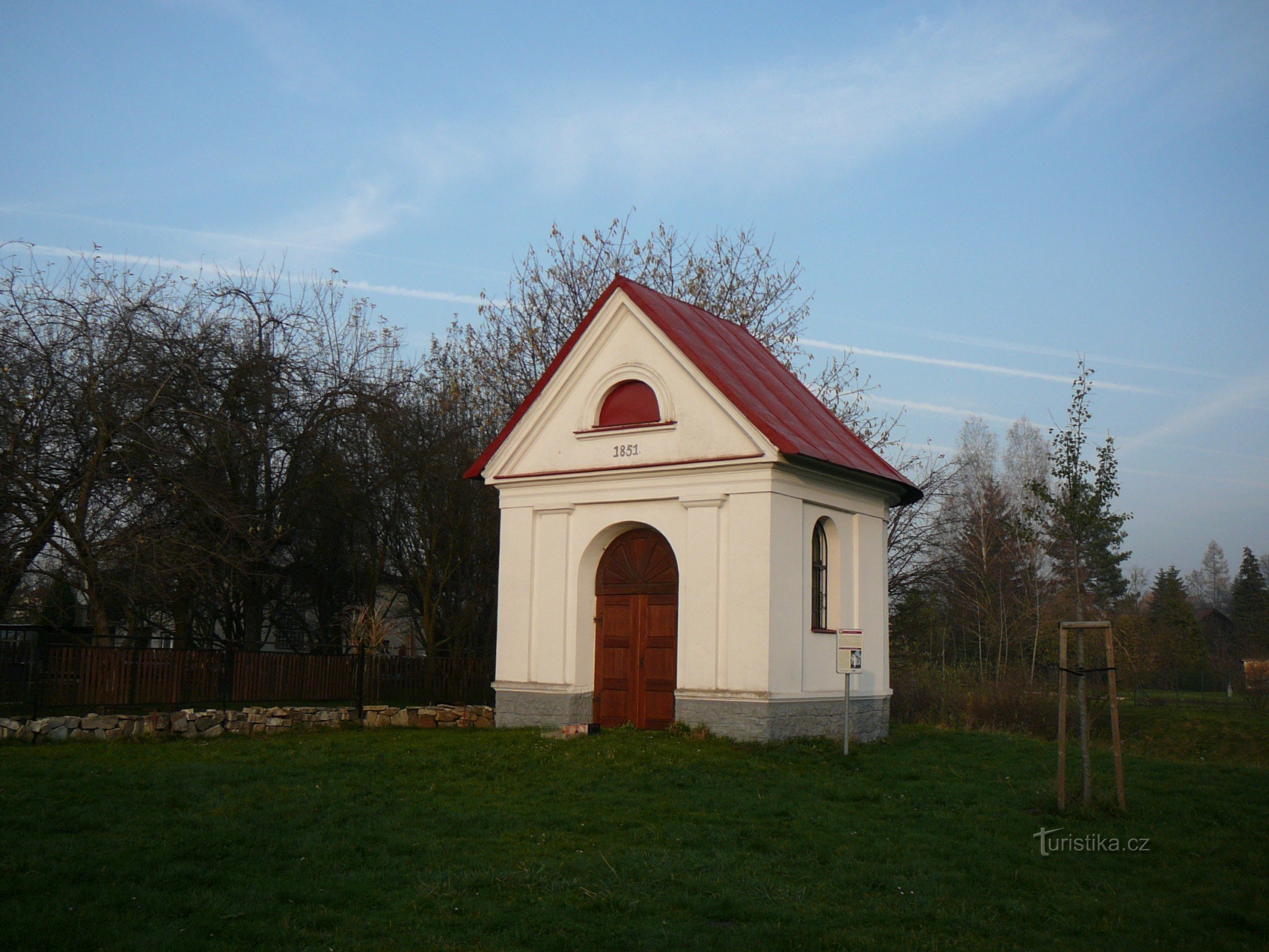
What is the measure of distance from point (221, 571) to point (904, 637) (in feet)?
67.9

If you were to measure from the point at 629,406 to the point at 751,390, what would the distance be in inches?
83.8

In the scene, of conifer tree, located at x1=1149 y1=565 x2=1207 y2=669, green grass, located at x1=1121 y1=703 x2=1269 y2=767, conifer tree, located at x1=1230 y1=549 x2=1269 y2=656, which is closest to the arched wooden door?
green grass, located at x1=1121 y1=703 x2=1269 y2=767

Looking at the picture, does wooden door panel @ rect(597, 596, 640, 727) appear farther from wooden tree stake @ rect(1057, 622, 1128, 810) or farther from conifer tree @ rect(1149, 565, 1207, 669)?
conifer tree @ rect(1149, 565, 1207, 669)

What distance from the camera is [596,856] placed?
8.85m

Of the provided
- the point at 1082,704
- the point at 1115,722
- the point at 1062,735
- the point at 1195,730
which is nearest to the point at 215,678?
the point at 1062,735

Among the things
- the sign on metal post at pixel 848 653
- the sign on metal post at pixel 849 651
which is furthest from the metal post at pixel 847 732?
the sign on metal post at pixel 849 651

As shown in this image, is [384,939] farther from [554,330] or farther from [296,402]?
[554,330]

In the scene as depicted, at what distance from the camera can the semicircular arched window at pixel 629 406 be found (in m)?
18.0

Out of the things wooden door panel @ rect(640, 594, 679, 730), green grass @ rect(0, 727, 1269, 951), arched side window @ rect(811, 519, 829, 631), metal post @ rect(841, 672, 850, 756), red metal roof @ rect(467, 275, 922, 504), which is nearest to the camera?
green grass @ rect(0, 727, 1269, 951)

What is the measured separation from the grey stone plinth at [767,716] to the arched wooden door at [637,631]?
0.83m

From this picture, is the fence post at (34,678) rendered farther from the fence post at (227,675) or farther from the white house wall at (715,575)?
the white house wall at (715,575)

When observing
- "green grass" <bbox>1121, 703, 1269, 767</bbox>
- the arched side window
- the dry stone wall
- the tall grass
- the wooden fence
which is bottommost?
"green grass" <bbox>1121, 703, 1269, 767</bbox>

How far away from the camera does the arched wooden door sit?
57.8ft

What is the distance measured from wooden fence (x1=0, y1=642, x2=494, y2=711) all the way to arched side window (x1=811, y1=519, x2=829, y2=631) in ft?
27.3
